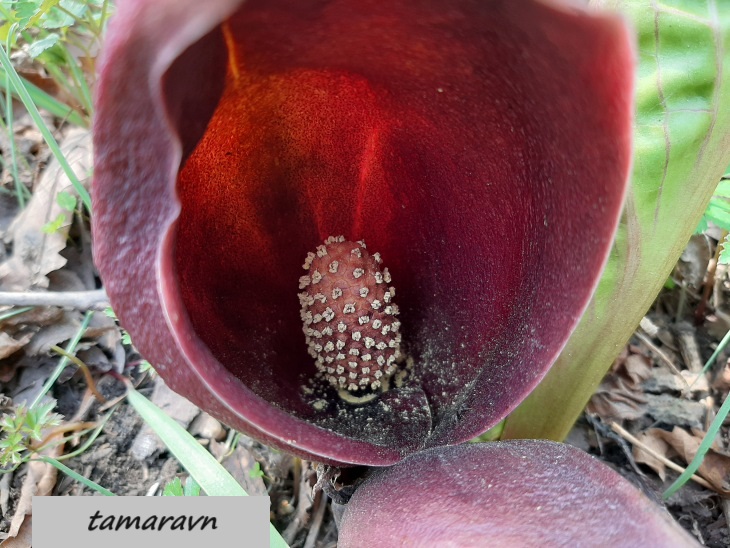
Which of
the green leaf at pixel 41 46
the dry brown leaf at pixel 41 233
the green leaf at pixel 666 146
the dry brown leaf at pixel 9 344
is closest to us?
the green leaf at pixel 666 146

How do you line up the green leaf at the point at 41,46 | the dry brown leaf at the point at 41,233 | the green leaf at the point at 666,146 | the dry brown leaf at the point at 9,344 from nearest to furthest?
the green leaf at the point at 666,146
the green leaf at the point at 41,46
the dry brown leaf at the point at 9,344
the dry brown leaf at the point at 41,233

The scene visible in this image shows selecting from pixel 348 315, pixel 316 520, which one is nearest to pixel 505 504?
pixel 348 315

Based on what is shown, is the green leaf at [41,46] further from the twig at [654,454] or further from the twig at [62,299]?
the twig at [654,454]

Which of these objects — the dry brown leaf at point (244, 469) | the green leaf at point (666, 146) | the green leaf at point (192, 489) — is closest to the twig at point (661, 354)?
the green leaf at point (666, 146)

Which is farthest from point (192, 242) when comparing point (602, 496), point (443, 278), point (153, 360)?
point (602, 496)

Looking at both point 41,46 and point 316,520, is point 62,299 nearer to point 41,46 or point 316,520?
point 41,46
